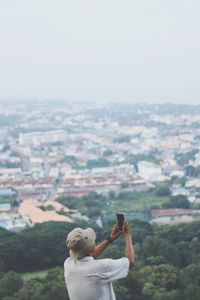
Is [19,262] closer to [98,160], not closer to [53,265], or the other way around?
[53,265]

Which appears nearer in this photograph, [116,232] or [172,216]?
[116,232]

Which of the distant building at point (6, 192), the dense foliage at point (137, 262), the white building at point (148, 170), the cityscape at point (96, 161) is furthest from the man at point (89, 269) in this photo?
the white building at point (148, 170)

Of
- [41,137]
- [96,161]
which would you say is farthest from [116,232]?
[41,137]

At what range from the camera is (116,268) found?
1272 millimetres

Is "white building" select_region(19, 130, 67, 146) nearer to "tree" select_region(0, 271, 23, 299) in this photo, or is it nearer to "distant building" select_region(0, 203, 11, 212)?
"distant building" select_region(0, 203, 11, 212)

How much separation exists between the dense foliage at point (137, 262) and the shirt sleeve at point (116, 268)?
3471 millimetres

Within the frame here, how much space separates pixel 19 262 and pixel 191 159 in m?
14.2

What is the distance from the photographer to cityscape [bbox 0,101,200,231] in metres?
12.5

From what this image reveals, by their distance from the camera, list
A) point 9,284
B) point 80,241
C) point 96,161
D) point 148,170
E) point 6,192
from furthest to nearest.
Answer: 1. point 96,161
2. point 148,170
3. point 6,192
4. point 9,284
5. point 80,241

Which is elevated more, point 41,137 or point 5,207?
point 41,137

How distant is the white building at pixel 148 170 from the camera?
1768 cm

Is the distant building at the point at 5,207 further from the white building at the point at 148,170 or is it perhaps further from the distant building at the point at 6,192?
the white building at the point at 148,170

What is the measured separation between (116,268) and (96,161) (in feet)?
64.0

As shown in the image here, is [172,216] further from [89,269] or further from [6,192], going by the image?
[89,269]
